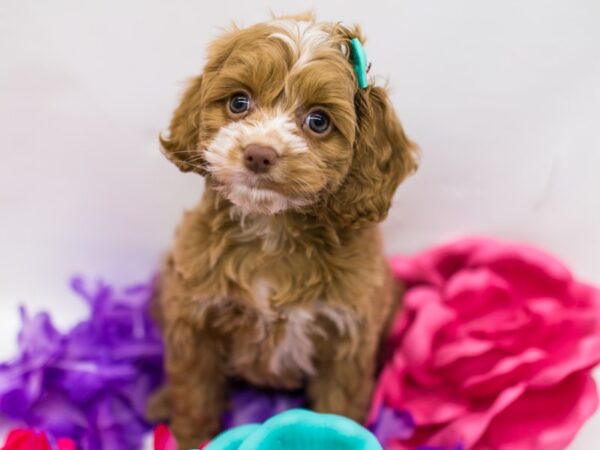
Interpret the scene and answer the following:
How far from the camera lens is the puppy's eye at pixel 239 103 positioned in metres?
2.29

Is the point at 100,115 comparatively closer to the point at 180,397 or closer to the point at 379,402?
the point at 180,397

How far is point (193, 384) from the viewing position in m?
2.88

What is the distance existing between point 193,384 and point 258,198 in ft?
3.32

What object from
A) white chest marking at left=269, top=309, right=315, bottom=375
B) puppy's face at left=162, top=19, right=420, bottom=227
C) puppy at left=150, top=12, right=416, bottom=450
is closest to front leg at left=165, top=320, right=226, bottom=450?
puppy at left=150, top=12, right=416, bottom=450

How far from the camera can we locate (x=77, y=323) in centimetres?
337

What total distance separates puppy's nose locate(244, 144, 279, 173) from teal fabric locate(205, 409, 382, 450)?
85 cm

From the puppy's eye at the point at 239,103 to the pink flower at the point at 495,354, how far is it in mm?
1335

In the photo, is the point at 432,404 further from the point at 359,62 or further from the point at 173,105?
the point at 173,105

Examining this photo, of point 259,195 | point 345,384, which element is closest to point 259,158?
point 259,195

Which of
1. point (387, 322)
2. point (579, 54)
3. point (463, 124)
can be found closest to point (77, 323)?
point (387, 322)

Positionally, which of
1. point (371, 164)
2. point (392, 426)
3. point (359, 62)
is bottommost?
point (392, 426)

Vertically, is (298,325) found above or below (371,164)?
below

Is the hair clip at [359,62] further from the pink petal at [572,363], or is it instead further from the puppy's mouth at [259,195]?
the pink petal at [572,363]

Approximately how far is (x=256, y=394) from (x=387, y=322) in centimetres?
63
